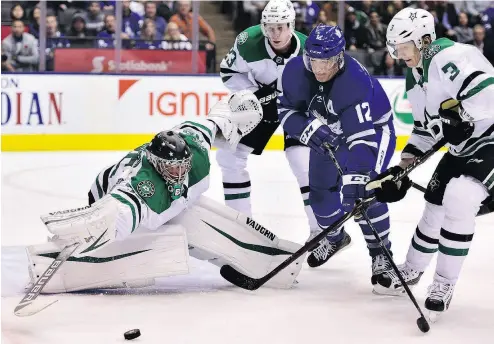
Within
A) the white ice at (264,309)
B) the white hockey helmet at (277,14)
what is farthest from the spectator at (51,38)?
the white hockey helmet at (277,14)

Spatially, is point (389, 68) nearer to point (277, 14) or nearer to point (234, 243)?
point (277, 14)

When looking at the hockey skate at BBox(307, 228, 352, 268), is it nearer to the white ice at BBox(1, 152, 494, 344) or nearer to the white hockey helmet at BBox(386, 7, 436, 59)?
the white ice at BBox(1, 152, 494, 344)

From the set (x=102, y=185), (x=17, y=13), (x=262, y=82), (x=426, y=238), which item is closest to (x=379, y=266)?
(x=426, y=238)

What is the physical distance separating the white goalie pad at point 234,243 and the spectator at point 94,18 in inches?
162

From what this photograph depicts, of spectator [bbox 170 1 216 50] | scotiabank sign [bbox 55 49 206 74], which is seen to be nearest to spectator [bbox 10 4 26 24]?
scotiabank sign [bbox 55 49 206 74]

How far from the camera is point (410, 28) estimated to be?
3.75 meters

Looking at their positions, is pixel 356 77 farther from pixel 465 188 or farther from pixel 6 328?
pixel 6 328

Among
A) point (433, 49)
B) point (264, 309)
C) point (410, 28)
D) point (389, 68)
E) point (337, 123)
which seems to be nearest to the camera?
point (433, 49)

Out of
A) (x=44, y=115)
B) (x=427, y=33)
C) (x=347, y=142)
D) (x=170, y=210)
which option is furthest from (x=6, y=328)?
(x=44, y=115)

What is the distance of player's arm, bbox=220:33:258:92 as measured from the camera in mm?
5008

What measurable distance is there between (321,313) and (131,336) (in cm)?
75

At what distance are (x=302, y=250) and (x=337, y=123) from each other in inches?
20.7

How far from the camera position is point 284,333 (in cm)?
356

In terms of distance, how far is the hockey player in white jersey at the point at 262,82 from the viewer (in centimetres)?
484
